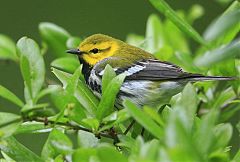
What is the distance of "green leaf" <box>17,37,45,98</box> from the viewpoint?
54.9 inches

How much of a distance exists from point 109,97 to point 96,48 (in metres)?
1.28

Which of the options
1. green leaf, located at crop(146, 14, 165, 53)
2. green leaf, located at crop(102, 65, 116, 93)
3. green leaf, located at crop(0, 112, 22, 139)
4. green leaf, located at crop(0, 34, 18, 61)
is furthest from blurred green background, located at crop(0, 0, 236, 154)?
green leaf, located at crop(0, 112, 22, 139)

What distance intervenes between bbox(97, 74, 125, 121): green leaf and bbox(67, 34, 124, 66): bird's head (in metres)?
1.19

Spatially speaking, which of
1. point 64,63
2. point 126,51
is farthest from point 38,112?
point 126,51

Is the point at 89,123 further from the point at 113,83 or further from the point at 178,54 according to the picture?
the point at 178,54

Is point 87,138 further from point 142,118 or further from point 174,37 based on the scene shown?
point 174,37

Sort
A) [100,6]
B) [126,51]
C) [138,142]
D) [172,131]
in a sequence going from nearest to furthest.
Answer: [172,131] < [138,142] < [126,51] < [100,6]

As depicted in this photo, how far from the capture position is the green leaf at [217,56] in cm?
117

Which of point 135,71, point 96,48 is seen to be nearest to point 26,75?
point 135,71

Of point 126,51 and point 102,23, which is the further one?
point 102,23

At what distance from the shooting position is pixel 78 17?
622 cm

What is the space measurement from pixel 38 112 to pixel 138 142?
0.87 ft

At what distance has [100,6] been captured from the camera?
6.19 meters

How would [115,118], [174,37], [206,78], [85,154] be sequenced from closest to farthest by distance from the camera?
[85,154], [115,118], [206,78], [174,37]
